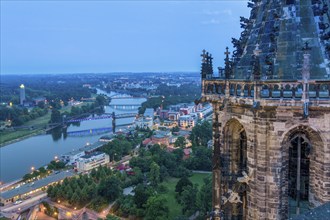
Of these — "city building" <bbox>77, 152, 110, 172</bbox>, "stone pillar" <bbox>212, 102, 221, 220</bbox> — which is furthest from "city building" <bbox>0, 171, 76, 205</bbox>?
"stone pillar" <bbox>212, 102, 221, 220</bbox>

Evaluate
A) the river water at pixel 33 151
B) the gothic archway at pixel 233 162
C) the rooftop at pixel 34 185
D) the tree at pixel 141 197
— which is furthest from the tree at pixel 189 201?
the gothic archway at pixel 233 162

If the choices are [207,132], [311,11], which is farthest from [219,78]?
[207,132]

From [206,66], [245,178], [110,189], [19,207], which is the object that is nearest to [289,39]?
[206,66]

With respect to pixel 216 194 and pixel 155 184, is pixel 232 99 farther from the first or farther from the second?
pixel 155 184

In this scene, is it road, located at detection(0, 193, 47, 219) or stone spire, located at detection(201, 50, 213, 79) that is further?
road, located at detection(0, 193, 47, 219)

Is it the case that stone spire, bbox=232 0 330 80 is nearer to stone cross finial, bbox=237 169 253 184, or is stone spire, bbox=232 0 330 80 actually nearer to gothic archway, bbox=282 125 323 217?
gothic archway, bbox=282 125 323 217

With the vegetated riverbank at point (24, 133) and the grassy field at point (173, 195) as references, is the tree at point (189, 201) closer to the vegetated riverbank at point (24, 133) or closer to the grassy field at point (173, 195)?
the grassy field at point (173, 195)

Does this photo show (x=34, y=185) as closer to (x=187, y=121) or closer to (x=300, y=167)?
(x=300, y=167)
